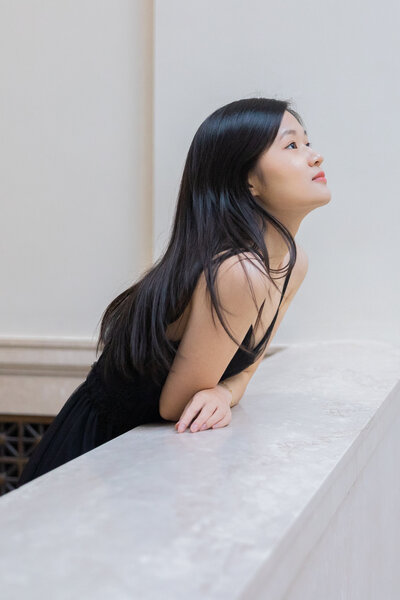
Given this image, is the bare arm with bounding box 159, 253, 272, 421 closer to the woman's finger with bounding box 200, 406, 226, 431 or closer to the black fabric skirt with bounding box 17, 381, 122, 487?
the woman's finger with bounding box 200, 406, 226, 431

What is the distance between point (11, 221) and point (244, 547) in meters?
3.11

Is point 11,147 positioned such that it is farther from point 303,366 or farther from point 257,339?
point 257,339

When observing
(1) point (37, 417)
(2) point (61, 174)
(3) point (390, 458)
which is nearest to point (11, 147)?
(2) point (61, 174)

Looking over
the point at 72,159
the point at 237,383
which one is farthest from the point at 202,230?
the point at 72,159

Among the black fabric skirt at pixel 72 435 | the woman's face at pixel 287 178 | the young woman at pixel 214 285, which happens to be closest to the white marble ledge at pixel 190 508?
the young woman at pixel 214 285

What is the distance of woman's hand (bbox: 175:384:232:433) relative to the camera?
1827 mm

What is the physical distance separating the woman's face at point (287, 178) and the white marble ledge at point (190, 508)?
0.55 m

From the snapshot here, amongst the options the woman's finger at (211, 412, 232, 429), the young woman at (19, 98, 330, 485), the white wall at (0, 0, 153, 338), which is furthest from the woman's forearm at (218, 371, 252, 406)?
the white wall at (0, 0, 153, 338)

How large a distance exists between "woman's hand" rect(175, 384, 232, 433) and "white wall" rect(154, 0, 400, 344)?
1591 millimetres

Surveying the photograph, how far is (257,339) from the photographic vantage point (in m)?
2.19

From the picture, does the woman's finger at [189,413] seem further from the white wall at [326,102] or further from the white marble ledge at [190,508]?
the white wall at [326,102]

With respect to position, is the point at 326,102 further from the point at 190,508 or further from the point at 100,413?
the point at 190,508

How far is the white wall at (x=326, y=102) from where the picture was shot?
332 cm

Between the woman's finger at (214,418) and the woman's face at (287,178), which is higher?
the woman's face at (287,178)
